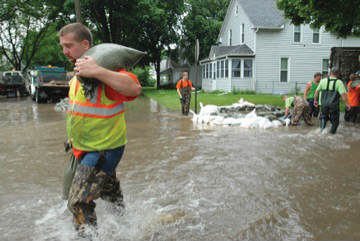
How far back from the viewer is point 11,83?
101 ft

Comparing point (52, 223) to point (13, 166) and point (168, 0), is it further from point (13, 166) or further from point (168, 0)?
point (168, 0)

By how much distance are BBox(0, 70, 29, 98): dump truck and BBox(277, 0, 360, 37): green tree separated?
985 inches

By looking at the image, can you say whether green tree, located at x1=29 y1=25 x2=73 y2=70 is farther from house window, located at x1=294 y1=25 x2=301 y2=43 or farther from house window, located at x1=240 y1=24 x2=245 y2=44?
house window, located at x1=294 y1=25 x2=301 y2=43

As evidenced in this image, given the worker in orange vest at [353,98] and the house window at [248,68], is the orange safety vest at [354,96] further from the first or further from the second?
the house window at [248,68]

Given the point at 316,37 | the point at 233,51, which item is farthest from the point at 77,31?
the point at 316,37

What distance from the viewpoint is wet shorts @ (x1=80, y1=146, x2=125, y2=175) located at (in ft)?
8.61

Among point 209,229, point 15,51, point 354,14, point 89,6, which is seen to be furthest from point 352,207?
point 15,51

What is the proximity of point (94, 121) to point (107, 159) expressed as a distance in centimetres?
32

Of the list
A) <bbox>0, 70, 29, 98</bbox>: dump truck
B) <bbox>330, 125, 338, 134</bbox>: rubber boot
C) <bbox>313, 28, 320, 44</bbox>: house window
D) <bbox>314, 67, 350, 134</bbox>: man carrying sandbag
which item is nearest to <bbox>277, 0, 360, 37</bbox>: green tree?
<bbox>314, 67, 350, 134</bbox>: man carrying sandbag

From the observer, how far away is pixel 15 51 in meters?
48.1

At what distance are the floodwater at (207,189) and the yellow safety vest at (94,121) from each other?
2.98 ft

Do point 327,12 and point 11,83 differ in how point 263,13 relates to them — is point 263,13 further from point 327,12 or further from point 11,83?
point 11,83

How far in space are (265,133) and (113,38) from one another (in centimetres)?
2518

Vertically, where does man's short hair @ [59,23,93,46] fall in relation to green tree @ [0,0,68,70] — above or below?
below
